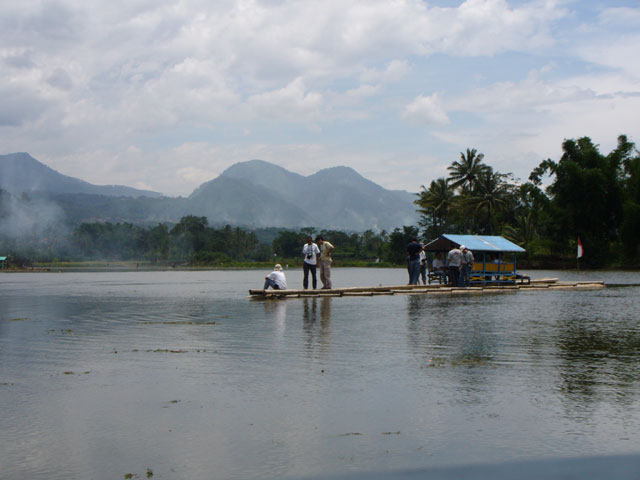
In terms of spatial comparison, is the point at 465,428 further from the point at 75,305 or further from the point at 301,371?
the point at 75,305

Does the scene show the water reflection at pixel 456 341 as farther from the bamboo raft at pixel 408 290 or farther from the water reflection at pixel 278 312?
the bamboo raft at pixel 408 290

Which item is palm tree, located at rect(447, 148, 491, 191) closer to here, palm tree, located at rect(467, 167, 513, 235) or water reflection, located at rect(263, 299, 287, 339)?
palm tree, located at rect(467, 167, 513, 235)

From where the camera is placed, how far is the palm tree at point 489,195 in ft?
250

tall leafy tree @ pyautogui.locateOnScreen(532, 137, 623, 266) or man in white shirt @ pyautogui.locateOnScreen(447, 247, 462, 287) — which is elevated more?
tall leafy tree @ pyautogui.locateOnScreen(532, 137, 623, 266)

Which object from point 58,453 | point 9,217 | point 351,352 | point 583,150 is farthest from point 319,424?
point 9,217

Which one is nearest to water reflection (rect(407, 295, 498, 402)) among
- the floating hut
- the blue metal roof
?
the blue metal roof

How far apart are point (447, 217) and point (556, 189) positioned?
1714 cm

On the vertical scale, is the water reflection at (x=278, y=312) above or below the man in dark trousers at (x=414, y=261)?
below

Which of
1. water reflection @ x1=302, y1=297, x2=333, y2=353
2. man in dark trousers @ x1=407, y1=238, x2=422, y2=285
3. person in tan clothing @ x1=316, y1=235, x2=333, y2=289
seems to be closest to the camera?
water reflection @ x1=302, y1=297, x2=333, y2=353

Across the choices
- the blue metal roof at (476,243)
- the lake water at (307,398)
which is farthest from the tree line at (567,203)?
the lake water at (307,398)

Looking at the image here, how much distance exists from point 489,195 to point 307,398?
73.1 m

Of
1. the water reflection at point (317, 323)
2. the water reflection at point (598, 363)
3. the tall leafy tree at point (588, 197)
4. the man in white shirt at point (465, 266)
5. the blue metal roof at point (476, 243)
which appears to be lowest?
the water reflection at point (598, 363)

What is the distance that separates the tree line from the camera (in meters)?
66.2

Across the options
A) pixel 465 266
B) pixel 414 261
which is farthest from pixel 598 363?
pixel 465 266
